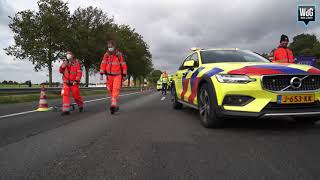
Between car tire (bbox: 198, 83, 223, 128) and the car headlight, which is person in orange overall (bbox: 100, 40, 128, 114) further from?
the car headlight

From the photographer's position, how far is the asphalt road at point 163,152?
310 centimetres

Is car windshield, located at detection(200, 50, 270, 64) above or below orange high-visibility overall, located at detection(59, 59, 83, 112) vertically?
above

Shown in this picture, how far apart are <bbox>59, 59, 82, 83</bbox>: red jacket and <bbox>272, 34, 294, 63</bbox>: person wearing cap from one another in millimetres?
5266

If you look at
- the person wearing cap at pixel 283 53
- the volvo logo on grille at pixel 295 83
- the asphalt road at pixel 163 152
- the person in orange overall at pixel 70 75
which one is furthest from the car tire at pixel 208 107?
the person in orange overall at pixel 70 75

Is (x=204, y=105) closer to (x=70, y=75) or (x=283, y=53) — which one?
(x=283, y=53)

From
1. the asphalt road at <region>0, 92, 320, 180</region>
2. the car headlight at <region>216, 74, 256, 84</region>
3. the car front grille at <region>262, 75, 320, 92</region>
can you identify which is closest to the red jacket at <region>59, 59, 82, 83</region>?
the asphalt road at <region>0, 92, 320, 180</region>

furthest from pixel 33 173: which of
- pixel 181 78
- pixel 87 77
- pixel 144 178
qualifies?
pixel 87 77

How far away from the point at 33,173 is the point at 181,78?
18.4ft

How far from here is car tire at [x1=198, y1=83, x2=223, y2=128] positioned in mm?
5324

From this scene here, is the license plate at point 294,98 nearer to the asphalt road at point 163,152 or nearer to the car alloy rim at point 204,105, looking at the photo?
the asphalt road at point 163,152

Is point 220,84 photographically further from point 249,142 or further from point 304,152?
point 304,152

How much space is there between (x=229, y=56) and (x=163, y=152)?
3612 mm

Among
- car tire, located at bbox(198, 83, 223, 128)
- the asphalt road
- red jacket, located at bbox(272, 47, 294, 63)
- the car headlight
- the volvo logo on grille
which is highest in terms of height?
red jacket, located at bbox(272, 47, 294, 63)

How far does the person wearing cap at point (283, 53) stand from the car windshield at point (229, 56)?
1.18 metres
